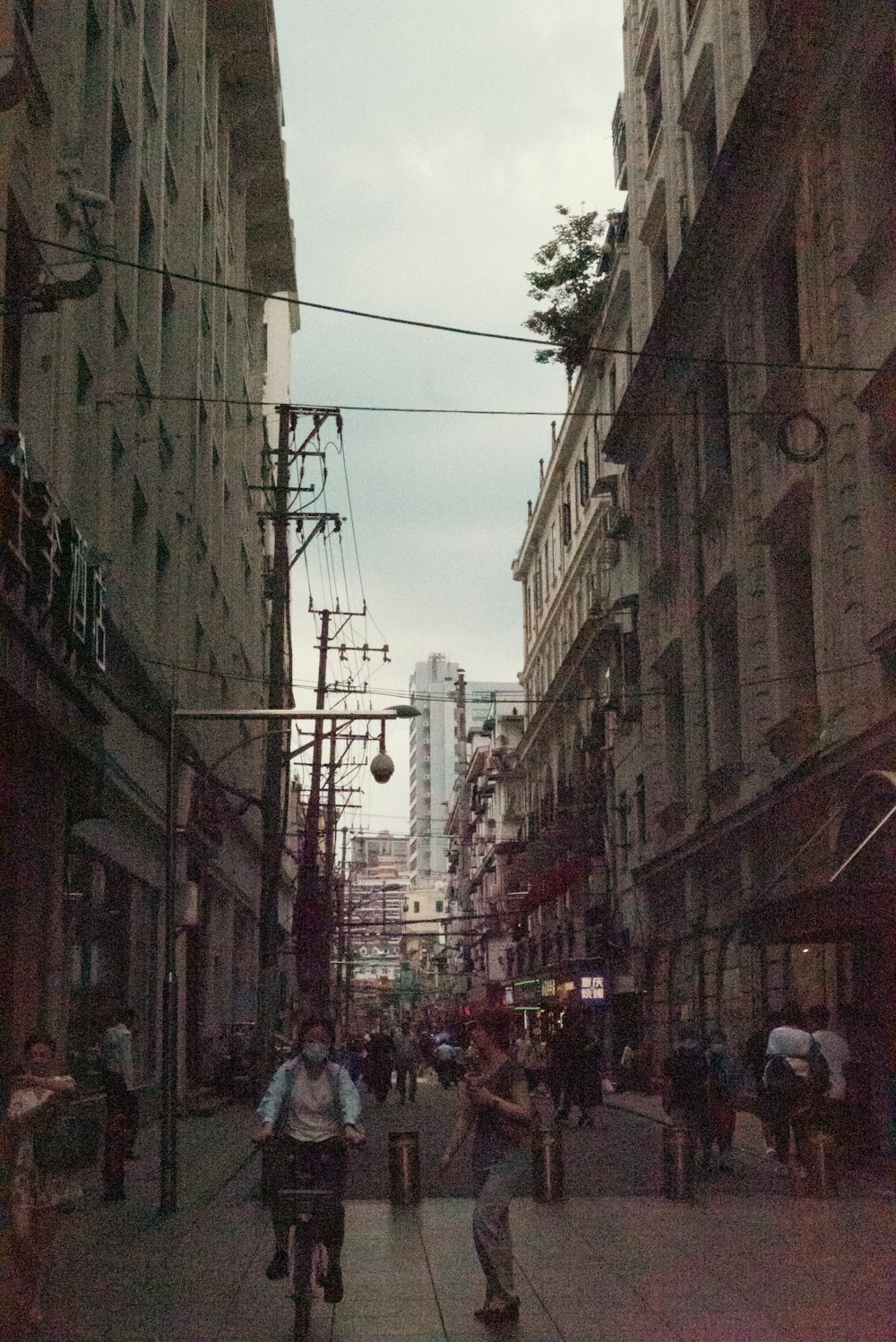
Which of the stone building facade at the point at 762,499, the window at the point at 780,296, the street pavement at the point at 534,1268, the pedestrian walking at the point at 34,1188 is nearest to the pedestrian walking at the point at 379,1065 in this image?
the stone building facade at the point at 762,499

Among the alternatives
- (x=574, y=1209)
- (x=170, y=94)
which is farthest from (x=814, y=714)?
(x=170, y=94)

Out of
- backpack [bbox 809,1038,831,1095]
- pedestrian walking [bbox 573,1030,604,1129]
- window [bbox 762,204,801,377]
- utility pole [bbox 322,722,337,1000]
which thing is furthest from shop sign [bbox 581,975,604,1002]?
backpack [bbox 809,1038,831,1095]

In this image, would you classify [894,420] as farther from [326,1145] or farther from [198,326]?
[198,326]

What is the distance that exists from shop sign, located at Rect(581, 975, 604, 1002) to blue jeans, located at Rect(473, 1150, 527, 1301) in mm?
35384

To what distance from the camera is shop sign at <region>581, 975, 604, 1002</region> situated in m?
45.2

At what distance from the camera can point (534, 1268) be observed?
11.8m

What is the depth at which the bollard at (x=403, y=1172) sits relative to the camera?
15.8 metres

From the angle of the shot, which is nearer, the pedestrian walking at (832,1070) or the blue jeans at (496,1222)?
the blue jeans at (496,1222)

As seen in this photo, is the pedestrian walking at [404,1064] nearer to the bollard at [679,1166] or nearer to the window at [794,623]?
the window at [794,623]

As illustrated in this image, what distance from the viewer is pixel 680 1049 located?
19.8 m

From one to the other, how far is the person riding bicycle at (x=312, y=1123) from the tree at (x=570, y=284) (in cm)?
4278

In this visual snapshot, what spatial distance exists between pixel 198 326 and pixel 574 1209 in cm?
2157

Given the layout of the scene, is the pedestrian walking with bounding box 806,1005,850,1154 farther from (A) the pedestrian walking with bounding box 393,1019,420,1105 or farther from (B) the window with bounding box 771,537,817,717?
(A) the pedestrian walking with bounding box 393,1019,420,1105

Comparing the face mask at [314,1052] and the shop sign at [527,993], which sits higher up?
the face mask at [314,1052]
